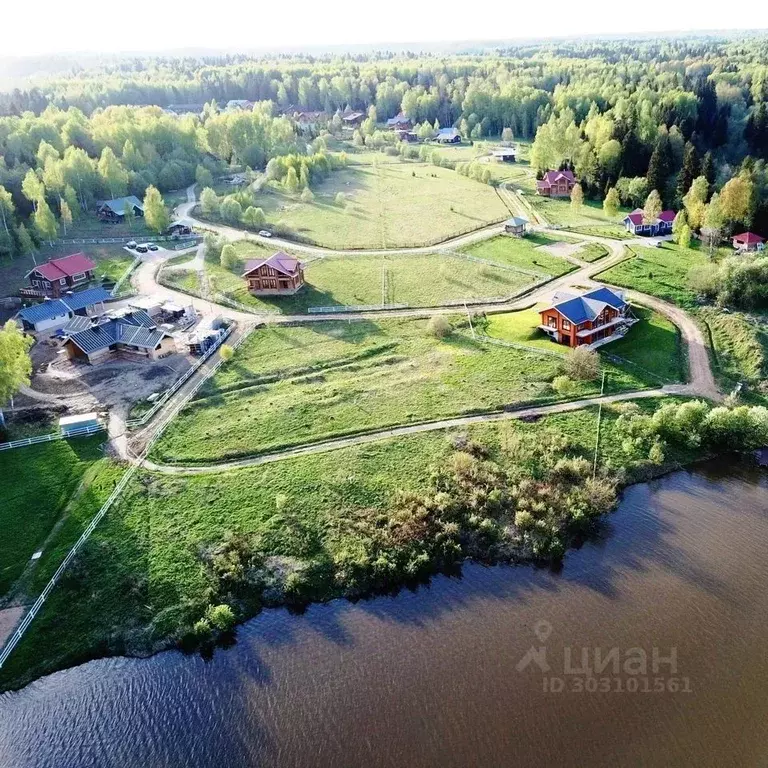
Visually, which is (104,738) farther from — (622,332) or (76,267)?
(76,267)

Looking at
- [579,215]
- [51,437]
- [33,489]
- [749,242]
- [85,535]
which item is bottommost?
[85,535]

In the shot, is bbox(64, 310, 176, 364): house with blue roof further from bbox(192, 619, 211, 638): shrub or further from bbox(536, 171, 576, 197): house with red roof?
bbox(536, 171, 576, 197): house with red roof

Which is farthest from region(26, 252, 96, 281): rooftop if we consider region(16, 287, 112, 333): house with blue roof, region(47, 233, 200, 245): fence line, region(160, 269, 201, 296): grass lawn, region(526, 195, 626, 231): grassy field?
region(526, 195, 626, 231): grassy field

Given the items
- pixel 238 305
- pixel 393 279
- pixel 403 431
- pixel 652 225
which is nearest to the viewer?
pixel 403 431

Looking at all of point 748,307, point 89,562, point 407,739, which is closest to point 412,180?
point 748,307

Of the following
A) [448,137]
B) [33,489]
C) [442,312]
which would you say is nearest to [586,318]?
[442,312]

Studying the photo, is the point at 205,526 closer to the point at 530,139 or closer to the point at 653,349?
the point at 653,349

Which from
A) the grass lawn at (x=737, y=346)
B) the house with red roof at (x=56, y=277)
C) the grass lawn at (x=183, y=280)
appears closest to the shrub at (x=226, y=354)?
the grass lawn at (x=183, y=280)
